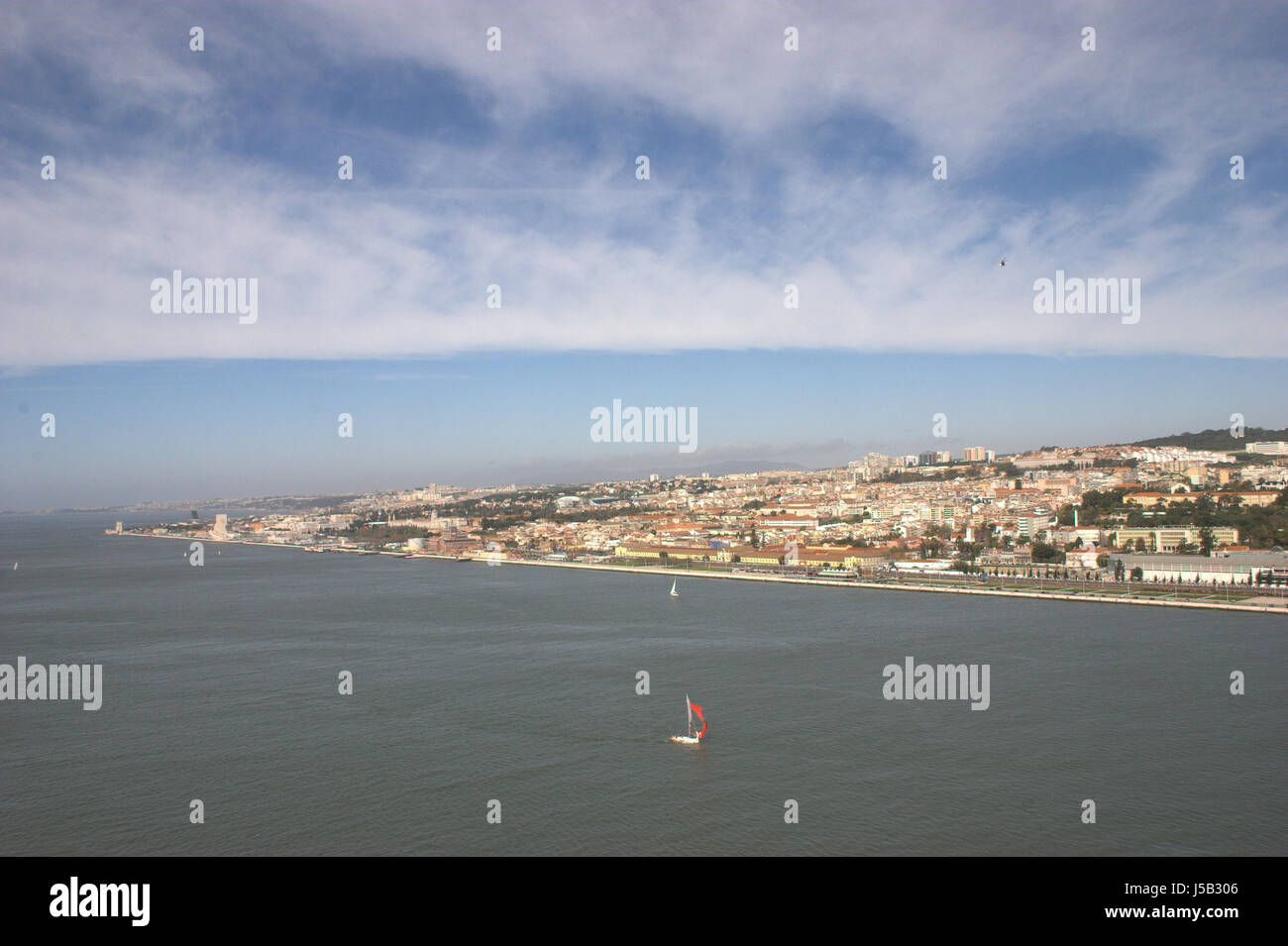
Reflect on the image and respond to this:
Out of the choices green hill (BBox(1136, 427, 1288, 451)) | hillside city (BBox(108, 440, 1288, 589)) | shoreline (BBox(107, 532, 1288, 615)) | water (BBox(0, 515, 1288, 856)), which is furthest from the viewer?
green hill (BBox(1136, 427, 1288, 451))

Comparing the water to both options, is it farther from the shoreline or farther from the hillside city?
the hillside city

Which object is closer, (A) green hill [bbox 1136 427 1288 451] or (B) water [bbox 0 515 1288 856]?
(B) water [bbox 0 515 1288 856]

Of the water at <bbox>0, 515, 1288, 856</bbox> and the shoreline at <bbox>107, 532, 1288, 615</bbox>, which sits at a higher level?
the water at <bbox>0, 515, 1288, 856</bbox>

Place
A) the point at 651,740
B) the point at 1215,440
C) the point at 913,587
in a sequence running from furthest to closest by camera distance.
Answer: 1. the point at 1215,440
2. the point at 913,587
3. the point at 651,740

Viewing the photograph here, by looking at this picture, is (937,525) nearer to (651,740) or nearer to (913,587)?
(913,587)

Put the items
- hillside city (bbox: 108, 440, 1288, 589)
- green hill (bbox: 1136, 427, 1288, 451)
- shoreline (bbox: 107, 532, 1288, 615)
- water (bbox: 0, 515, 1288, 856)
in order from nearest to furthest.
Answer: water (bbox: 0, 515, 1288, 856)
shoreline (bbox: 107, 532, 1288, 615)
hillside city (bbox: 108, 440, 1288, 589)
green hill (bbox: 1136, 427, 1288, 451)

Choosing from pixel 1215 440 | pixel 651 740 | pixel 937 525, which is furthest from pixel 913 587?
pixel 1215 440

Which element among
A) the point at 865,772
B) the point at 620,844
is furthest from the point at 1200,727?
the point at 620,844

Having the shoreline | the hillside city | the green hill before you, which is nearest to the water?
the shoreline

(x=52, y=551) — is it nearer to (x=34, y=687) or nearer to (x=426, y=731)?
(x=34, y=687)
